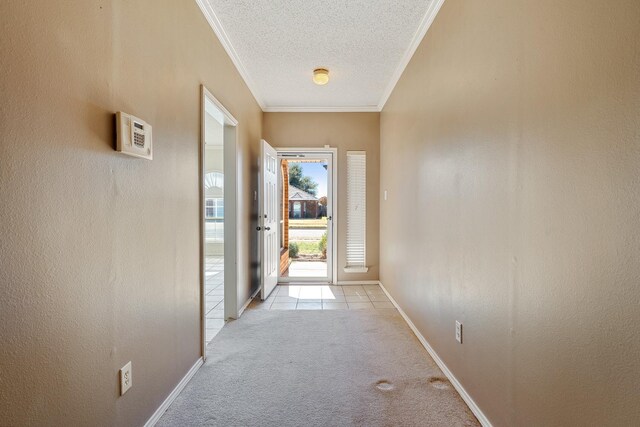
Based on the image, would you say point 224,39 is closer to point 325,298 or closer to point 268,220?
point 268,220

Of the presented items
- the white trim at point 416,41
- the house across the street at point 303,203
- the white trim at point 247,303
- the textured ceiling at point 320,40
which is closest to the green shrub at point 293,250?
the house across the street at point 303,203

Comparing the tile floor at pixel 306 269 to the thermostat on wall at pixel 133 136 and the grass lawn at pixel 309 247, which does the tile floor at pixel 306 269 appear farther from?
the thermostat on wall at pixel 133 136

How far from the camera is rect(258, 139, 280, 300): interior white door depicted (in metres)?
3.77

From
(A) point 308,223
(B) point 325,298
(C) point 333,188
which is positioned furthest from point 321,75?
(A) point 308,223

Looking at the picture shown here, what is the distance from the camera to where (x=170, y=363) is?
1801 mm

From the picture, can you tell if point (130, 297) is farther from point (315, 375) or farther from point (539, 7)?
point (539, 7)

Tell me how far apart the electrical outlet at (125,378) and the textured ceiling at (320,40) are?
2.23m

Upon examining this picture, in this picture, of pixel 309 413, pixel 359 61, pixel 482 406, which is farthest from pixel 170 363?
pixel 359 61

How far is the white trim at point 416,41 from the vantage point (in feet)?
7.45

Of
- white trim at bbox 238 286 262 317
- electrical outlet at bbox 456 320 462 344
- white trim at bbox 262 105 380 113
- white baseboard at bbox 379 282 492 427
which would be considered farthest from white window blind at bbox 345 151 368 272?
electrical outlet at bbox 456 320 462 344

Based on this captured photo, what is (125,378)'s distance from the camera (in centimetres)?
138

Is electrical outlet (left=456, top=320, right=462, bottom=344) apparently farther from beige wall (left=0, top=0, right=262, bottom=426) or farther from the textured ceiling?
the textured ceiling

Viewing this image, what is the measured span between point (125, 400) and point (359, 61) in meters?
3.19

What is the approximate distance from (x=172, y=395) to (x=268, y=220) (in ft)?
7.92
